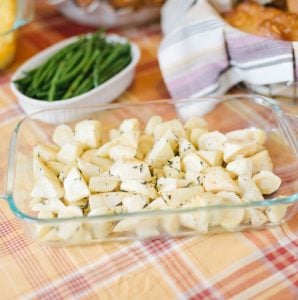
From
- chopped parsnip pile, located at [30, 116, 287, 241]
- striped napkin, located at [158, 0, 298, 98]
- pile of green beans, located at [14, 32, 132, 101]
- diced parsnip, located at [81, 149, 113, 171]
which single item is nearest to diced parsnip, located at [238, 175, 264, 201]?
chopped parsnip pile, located at [30, 116, 287, 241]

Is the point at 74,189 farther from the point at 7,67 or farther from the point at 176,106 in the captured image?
the point at 7,67

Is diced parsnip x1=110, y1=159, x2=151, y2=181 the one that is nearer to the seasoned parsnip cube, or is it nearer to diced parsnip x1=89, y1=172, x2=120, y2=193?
A: diced parsnip x1=89, y1=172, x2=120, y2=193

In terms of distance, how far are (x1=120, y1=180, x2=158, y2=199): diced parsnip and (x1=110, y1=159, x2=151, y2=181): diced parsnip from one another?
0.01 m

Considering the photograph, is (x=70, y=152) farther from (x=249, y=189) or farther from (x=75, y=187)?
(x=249, y=189)

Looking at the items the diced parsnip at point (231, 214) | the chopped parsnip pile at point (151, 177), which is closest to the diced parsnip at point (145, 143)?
the chopped parsnip pile at point (151, 177)

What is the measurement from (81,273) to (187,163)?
26cm

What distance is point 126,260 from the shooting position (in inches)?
33.2

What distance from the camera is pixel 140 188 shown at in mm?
868

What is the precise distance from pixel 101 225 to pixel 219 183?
0.65ft

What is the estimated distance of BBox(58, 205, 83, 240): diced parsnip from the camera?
797 mm

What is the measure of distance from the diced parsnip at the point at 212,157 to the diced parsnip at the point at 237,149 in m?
0.01

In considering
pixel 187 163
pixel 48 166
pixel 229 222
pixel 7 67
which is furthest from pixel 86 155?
pixel 7 67

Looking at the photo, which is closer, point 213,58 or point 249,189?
point 249,189

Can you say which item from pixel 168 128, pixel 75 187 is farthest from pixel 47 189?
pixel 168 128
